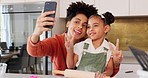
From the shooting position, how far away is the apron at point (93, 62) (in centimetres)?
79

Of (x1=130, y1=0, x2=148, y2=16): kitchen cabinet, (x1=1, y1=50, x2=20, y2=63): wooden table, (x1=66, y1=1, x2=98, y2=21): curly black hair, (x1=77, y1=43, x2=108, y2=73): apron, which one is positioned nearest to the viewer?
(x1=77, y1=43, x2=108, y2=73): apron

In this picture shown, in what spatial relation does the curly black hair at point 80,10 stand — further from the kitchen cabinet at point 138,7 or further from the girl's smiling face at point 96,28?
the kitchen cabinet at point 138,7

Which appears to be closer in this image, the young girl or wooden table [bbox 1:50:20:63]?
the young girl

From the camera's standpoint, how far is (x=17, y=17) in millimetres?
2623

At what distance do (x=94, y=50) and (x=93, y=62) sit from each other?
0.05 m

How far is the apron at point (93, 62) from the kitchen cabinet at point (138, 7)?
1.74m

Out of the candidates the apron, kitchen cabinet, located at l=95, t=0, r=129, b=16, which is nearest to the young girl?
the apron

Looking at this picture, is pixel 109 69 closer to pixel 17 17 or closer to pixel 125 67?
pixel 125 67

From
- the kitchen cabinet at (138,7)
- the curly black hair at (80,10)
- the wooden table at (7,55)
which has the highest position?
the kitchen cabinet at (138,7)

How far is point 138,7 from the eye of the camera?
8.01 feet

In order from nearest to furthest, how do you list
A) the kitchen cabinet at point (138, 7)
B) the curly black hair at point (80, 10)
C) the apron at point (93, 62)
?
the apron at point (93, 62)
the curly black hair at point (80, 10)
the kitchen cabinet at point (138, 7)

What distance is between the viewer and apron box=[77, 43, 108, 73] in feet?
2.60

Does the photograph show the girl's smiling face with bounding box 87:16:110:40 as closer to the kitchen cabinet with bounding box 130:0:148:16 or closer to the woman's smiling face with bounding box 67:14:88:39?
the woman's smiling face with bounding box 67:14:88:39

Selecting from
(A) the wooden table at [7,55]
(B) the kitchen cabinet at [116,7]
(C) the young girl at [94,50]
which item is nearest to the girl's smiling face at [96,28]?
(C) the young girl at [94,50]
